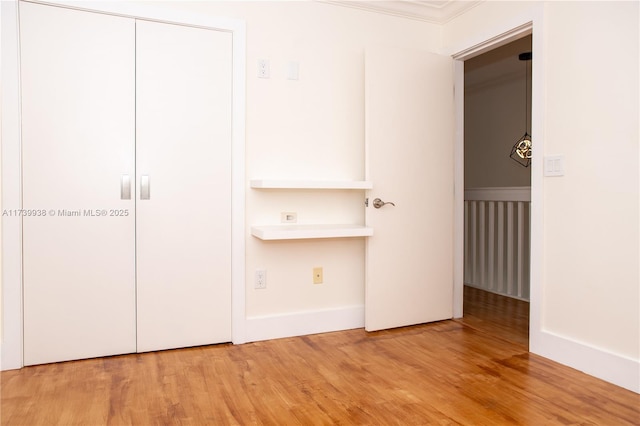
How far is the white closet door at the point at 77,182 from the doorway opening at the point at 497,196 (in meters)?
2.49

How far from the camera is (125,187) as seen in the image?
2676mm

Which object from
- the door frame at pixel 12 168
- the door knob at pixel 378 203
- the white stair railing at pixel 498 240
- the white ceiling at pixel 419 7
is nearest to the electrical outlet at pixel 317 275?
the door knob at pixel 378 203

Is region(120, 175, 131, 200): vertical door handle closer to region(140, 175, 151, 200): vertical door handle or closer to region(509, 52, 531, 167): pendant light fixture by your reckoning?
region(140, 175, 151, 200): vertical door handle

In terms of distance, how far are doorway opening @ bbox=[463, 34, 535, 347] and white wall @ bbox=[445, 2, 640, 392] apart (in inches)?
20.6

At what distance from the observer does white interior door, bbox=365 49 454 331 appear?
315 cm

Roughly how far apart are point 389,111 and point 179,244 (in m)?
1.63

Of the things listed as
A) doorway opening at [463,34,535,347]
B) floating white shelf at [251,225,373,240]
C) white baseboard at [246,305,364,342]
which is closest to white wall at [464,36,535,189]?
doorway opening at [463,34,535,347]

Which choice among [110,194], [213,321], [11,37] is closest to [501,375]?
[213,321]

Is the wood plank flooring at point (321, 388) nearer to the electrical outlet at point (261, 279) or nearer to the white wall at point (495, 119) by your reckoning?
the electrical outlet at point (261, 279)

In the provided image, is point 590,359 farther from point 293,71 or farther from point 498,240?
point 293,71

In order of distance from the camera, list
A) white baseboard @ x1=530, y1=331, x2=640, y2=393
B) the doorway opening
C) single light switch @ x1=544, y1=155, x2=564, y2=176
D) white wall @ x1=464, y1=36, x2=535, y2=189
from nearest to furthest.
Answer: white baseboard @ x1=530, y1=331, x2=640, y2=393, single light switch @ x1=544, y1=155, x2=564, y2=176, the doorway opening, white wall @ x1=464, y1=36, x2=535, y2=189

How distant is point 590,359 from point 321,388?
4.61 feet

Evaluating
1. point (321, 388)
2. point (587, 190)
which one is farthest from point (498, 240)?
point (321, 388)

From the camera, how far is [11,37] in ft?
7.95
